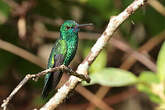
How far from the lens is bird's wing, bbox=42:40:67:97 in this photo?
8.93 feet

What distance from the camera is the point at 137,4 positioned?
7.88 feet

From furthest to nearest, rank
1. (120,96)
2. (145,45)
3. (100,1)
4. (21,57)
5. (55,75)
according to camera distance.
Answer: (120,96) → (145,45) → (21,57) → (100,1) → (55,75)

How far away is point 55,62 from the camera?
9.63 feet

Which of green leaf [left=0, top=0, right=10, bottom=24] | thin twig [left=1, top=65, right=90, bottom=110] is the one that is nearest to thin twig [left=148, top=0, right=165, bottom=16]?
green leaf [left=0, top=0, right=10, bottom=24]

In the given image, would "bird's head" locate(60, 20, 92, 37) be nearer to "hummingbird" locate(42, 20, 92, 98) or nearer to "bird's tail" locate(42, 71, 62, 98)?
"hummingbird" locate(42, 20, 92, 98)

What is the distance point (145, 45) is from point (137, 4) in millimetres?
2360

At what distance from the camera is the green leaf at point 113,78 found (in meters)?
3.31

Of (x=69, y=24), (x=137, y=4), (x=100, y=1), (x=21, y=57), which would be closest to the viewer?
(x=137, y=4)

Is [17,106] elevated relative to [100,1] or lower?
lower

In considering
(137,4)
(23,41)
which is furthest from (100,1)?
(137,4)

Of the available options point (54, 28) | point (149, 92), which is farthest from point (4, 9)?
point (149, 92)

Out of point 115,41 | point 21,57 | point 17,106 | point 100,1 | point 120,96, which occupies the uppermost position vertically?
point 100,1

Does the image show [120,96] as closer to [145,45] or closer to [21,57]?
[145,45]

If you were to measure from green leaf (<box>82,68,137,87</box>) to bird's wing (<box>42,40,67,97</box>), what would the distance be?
1.21 ft
